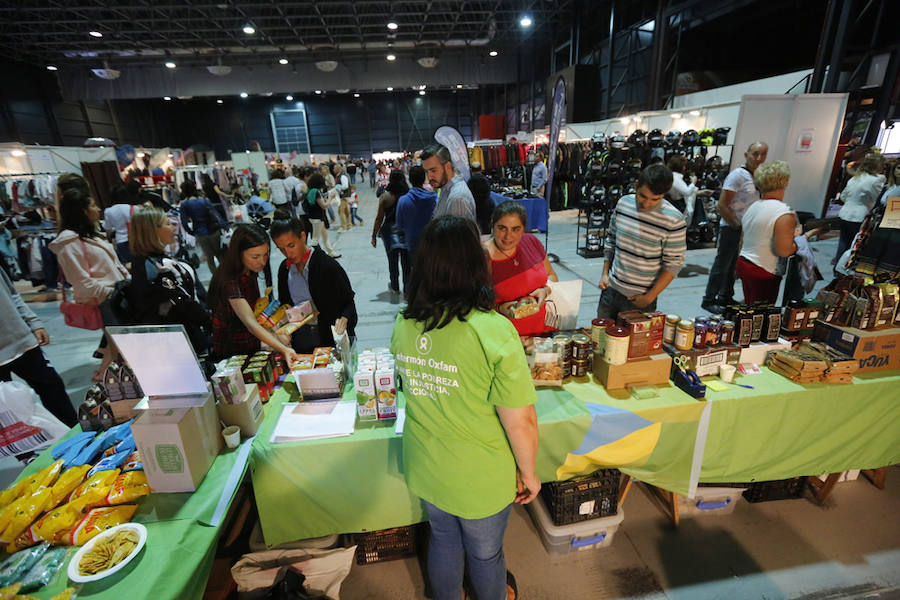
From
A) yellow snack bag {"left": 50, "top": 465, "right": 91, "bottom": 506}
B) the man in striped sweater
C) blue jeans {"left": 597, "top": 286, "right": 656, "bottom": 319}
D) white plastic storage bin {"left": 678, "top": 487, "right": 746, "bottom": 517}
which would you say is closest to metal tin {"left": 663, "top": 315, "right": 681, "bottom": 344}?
the man in striped sweater

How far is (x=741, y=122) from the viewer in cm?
692

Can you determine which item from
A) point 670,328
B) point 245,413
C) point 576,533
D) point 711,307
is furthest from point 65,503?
point 711,307

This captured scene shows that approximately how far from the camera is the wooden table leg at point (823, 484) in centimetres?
221

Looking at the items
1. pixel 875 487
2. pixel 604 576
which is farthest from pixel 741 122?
pixel 604 576

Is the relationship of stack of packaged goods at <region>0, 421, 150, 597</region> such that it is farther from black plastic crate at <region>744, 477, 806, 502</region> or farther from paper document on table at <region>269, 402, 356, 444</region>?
black plastic crate at <region>744, 477, 806, 502</region>

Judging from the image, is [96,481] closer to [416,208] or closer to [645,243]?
[645,243]

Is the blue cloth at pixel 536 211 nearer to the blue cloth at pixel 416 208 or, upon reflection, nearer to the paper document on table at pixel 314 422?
the blue cloth at pixel 416 208

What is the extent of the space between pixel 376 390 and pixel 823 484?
2.49m

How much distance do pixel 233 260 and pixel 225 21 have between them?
53.2 feet

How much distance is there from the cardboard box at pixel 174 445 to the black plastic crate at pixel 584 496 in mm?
1528

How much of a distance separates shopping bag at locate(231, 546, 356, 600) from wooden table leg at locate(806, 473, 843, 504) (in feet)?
8.20

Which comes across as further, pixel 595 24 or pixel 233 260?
pixel 595 24

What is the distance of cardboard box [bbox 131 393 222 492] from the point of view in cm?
144

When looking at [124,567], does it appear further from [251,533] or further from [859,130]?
[859,130]
